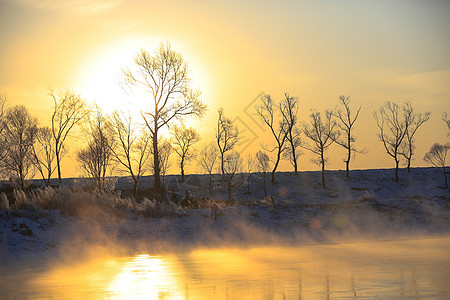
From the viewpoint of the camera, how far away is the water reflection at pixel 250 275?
30.7 ft

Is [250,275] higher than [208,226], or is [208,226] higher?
[208,226]

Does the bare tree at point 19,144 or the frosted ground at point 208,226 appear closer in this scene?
the frosted ground at point 208,226

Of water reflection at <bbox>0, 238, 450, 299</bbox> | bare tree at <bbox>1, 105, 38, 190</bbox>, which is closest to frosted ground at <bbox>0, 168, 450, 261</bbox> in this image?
water reflection at <bbox>0, 238, 450, 299</bbox>

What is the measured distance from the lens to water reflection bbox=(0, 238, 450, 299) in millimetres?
9359

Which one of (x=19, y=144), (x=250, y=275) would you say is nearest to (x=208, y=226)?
(x=250, y=275)

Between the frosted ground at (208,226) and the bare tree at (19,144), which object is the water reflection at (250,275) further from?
the bare tree at (19,144)

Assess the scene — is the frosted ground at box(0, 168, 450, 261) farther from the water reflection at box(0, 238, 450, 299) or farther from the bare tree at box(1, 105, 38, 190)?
the bare tree at box(1, 105, 38, 190)

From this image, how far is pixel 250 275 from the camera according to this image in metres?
11.6

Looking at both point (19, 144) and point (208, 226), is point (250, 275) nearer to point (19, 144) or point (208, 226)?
point (208, 226)

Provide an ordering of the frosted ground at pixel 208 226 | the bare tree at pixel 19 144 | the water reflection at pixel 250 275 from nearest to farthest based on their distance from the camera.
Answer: the water reflection at pixel 250 275, the frosted ground at pixel 208 226, the bare tree at pixel 19 144

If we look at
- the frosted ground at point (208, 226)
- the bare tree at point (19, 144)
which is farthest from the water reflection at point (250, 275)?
the bare tree at point (19, 144)

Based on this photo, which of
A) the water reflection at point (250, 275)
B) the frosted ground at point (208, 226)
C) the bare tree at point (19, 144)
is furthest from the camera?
the bare tree at point (19, 144)

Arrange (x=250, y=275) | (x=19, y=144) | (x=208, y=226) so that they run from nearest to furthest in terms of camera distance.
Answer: (x=250, y=275) → (x=208, y=226) → (x=19, y=144)

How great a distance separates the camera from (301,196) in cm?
6125
